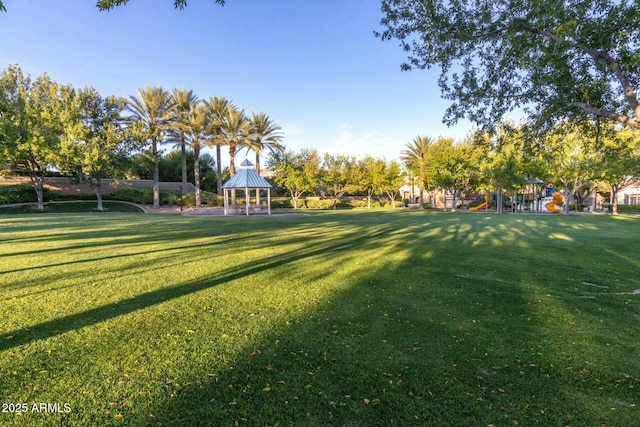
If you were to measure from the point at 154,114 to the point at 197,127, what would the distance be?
4677mm

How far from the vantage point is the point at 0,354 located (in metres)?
3.24

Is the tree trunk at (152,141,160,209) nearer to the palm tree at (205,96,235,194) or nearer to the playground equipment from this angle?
the palm tree at (205,96,235,194)

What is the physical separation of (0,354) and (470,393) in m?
4.41

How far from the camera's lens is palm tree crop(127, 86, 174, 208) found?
35.1 m

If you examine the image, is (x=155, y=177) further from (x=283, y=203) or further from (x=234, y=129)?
(x=283, y=203)

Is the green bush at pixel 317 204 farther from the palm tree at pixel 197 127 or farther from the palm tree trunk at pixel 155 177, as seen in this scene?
the palm tree trunk at pixel 155 177

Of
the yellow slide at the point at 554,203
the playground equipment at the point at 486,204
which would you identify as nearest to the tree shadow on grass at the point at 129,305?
the yellow slide at the point at 554,203

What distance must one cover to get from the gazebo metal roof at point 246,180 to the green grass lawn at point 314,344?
2195 centimetres

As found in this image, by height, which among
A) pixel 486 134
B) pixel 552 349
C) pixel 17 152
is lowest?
pixel 552 349

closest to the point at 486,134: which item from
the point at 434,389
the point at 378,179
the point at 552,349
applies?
the point at 552,349

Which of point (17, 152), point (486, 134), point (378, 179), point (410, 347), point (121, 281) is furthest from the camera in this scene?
point (378, 179)

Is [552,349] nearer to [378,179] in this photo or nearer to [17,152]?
[17,152]

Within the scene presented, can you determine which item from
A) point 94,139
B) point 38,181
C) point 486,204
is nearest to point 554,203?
point 486,204

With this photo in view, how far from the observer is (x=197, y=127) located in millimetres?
36219
